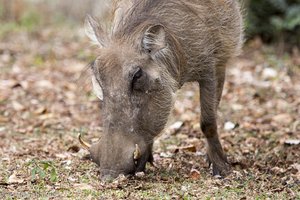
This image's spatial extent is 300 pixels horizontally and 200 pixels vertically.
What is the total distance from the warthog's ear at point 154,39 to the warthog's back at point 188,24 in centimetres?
10

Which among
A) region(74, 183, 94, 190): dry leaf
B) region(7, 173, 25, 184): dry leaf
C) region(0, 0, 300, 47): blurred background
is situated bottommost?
region(0, 0, 300, 47): blurred background

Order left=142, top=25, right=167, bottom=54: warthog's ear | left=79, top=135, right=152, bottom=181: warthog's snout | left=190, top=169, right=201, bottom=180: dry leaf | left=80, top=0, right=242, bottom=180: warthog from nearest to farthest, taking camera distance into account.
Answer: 1. left=79, top=135, right=152, bottom=181: warthog's snout
2. left=80, top=0, right=242, bottom=180: warthog
3. left=142, top=25, right=167, bottom=54: warthog's ear
4. left=190, top=169, right=201, bottom=180: dry leaf

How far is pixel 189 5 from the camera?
500 centimetres

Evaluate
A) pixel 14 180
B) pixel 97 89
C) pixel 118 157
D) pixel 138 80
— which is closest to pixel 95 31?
pixel 97 89

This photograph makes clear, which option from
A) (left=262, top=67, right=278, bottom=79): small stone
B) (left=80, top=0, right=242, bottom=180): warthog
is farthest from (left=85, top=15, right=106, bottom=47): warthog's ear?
(left=262, top=67, right=278, bottom=79): small stone

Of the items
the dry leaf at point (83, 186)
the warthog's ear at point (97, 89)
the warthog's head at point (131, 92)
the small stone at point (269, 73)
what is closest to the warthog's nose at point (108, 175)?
the warthog's head at point (131, 92)

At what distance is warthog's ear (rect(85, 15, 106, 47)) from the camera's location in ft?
15.4

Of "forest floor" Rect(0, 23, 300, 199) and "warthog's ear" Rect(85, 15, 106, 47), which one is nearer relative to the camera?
"forest floor" Rect(0, 23, 300, 199)

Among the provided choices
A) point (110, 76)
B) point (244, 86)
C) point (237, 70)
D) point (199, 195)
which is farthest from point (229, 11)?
point (237, 70)

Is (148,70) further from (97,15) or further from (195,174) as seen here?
(97,15)

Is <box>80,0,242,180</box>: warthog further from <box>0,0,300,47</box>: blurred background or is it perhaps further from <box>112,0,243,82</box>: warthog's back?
Answer: <box>0,0,300,47</box>: blurred background

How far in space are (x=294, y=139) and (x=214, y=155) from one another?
124 cm

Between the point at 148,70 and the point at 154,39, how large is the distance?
21 cm

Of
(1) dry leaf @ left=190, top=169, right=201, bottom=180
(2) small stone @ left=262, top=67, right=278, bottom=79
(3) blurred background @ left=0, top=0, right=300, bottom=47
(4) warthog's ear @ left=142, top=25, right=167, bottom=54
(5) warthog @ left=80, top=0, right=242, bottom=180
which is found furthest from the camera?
(3) blurred background @ left=0, top=0, right=300, bottom=47
